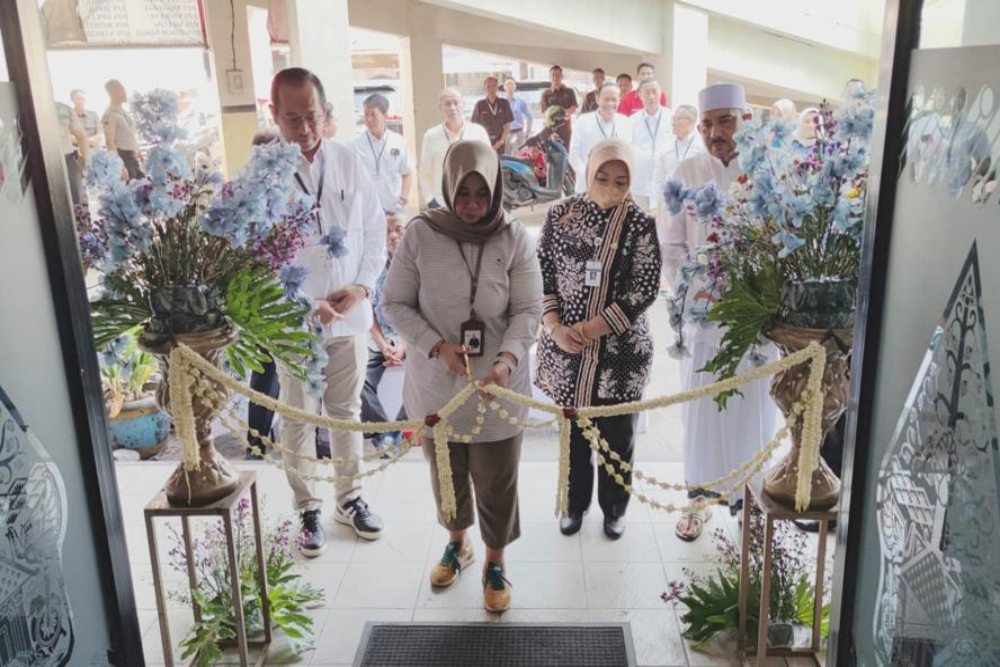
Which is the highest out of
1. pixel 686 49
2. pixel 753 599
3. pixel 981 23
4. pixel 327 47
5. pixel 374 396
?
pixel 686 49

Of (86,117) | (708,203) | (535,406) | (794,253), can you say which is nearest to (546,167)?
(86,117)

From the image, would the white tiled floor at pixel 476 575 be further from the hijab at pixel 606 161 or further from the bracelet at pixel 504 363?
the hijab at pixel 606 161

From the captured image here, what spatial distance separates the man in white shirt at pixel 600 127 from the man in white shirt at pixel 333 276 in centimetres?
392

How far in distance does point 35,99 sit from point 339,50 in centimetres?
510

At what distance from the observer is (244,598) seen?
8.33 ft

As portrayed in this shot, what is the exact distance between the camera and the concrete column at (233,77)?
7.18 m

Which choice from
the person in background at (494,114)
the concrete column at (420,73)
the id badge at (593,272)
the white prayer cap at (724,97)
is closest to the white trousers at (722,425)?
the id badge at (593,272)

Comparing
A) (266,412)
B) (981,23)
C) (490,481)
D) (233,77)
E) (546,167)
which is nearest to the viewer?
(981,23)

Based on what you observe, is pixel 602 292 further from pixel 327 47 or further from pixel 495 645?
pixel 327 47

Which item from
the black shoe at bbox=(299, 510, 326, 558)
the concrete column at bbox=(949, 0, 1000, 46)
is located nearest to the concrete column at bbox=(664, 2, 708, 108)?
the black shoe at bbox=(299, 510, 326, 558)

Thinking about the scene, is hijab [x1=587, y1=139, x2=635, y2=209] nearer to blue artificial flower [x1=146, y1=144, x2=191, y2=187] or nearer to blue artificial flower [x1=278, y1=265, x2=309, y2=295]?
blue artificial flower [x1=278, y1=265, x2=309, y2=295]

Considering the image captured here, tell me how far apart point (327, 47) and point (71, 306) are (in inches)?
199

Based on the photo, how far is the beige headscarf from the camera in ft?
7.85

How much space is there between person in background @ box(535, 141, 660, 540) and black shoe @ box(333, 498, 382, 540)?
2.80 feet
